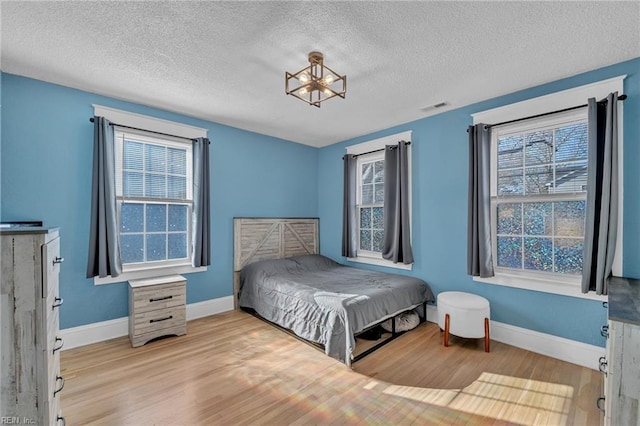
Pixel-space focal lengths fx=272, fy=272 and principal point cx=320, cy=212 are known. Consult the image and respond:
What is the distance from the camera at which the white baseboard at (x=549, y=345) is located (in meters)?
2.40

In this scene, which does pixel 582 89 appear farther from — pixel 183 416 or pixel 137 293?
pixel 137 293

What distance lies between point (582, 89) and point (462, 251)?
1.89 metres

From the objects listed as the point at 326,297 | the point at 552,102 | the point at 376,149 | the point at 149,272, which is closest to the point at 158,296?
the point at 149,272

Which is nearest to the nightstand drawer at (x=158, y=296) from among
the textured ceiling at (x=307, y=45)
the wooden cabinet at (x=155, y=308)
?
the wooden cabinet at (x=155, y=308)

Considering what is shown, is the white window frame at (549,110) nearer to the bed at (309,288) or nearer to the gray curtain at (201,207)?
the bed at (309,288)

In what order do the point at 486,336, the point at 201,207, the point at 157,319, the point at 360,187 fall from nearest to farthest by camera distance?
the point at 486,336
the point at 157,319
the point at 201,207
the point at 360,187

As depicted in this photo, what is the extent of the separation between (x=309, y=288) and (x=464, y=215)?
2.03 m

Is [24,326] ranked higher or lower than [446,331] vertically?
higher

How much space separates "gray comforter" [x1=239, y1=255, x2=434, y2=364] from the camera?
2566 mm

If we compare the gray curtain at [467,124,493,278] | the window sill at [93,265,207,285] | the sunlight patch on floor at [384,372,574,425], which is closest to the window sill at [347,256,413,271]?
the gray curtain at [467,124,493,278]

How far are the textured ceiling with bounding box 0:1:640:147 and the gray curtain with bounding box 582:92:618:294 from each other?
478 millimetres

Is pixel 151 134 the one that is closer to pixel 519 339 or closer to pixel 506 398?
pixel 506 398

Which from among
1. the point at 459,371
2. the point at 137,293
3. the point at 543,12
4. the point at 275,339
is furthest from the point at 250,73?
Answer: the point at 459,371

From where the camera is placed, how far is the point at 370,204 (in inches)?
170
